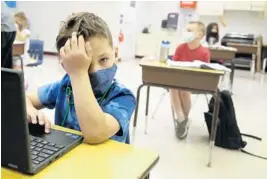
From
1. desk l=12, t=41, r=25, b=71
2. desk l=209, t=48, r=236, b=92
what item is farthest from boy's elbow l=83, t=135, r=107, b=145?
desk l=209, t=48, r=236, b=92

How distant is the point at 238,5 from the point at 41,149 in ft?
25.0

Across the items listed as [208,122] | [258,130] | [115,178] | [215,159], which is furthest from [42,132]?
[258,130]

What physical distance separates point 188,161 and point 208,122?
1.71ft

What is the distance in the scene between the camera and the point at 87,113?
773 millimetres

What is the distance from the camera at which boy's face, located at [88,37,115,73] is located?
0.89 meters

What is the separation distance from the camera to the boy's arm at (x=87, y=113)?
76 cm

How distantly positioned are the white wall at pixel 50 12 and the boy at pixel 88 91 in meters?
6.56

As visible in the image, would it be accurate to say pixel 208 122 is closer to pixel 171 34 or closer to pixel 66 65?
pixel 66 65

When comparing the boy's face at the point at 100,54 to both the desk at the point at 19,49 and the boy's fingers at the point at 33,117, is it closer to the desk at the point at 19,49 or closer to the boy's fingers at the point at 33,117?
the boy's fingers at the point at 33,117

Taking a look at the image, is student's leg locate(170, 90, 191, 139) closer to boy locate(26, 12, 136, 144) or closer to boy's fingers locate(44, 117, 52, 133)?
boy locate(26, 12, 136, 144)

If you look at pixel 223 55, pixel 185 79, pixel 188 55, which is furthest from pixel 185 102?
pixel 223 55

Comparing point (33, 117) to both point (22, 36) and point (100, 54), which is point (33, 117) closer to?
point (100, 54)

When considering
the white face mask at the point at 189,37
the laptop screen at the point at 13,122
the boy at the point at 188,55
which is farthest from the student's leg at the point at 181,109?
the laptop screen at the point at 13,122

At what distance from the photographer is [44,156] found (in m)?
0.64
